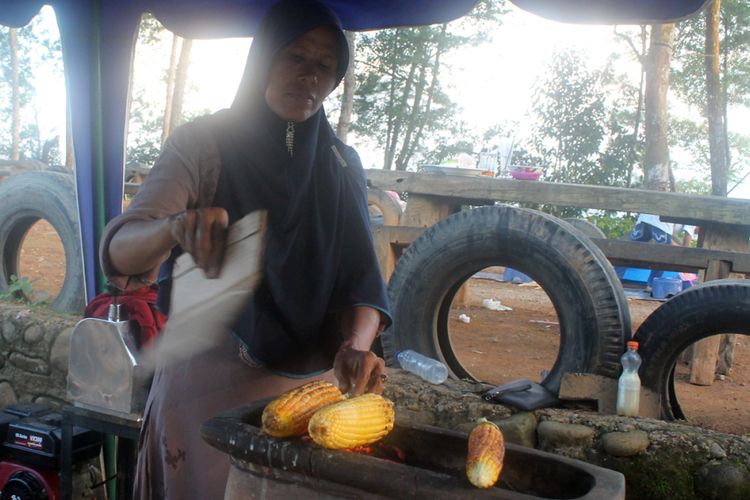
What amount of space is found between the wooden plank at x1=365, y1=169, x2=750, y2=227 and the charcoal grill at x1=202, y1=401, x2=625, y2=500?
3.69 meters

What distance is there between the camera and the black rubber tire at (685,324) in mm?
3381

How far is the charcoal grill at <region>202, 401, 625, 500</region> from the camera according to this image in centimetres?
119

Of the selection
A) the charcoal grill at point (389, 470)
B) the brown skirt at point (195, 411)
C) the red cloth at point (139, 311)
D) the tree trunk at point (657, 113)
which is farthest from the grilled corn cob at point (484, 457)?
the tree trunk at point (657, 113)

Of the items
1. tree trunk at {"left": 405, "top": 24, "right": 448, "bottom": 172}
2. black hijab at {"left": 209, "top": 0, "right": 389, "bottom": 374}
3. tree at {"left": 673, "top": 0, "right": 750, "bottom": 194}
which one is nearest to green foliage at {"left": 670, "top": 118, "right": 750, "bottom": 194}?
tree at {"left": 673, "top": 0, "right": 750, "bottom": 194}

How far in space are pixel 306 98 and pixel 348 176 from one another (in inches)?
11.2

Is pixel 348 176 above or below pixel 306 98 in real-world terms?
below

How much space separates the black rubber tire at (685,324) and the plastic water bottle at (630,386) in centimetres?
9

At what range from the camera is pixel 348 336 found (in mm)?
1942

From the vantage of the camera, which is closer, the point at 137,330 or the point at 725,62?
the point at 137,330

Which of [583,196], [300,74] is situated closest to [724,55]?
[583,196]

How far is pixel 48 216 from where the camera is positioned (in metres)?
5.45

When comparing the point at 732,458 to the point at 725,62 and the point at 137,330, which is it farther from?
the point at 725,62

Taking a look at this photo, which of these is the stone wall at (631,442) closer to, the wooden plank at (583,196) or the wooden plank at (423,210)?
the wooden plank at (583,196)

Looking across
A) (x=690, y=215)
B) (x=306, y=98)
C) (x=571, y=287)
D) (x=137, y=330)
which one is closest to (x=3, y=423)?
(x=137, y=330)
